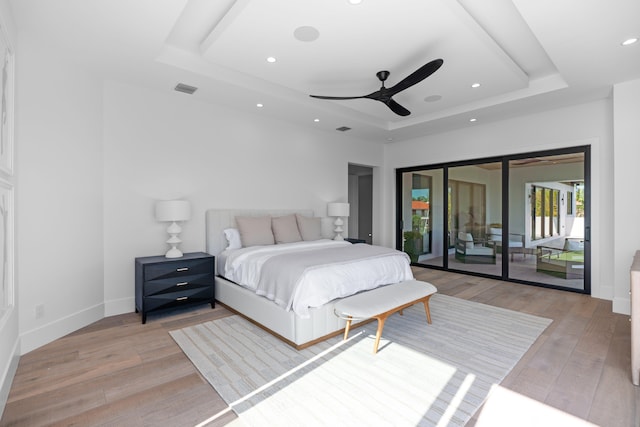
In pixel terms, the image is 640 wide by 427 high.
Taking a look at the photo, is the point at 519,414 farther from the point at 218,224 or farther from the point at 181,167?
the point at 181,167

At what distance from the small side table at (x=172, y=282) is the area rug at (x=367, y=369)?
1.56 ft

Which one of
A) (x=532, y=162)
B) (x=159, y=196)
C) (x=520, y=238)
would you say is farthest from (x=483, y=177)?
(x=159, y=196)

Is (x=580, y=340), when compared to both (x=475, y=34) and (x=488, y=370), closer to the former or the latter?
(x=488, y=370)

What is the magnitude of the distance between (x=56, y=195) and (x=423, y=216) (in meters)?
5.95

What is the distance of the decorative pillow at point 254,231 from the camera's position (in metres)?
4.35

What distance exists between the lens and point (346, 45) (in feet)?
9.84

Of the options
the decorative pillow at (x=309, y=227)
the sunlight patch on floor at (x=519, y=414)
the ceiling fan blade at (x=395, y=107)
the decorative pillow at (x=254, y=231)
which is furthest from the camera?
the decorative pillow at (x=309, y=227)

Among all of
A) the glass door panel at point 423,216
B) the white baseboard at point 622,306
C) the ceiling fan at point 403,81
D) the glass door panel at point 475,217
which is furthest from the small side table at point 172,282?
the white baseboard at point 622,306

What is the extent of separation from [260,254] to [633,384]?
3.36 m

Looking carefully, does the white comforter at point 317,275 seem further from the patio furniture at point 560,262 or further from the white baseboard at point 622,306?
the patio furniture at point 560,262

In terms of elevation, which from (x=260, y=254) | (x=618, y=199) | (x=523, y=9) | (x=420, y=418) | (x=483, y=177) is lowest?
(x=420, y=418)

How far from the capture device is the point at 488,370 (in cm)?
240

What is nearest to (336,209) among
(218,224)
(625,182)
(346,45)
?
(218,224)

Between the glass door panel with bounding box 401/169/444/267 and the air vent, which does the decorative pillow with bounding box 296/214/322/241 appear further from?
the glass door panel with bounding box 401/169/444/267
